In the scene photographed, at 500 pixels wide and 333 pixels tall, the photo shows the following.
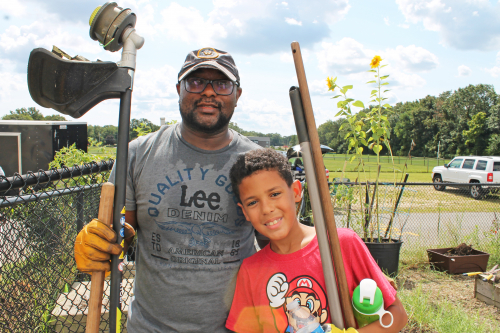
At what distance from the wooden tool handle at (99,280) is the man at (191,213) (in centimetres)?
25

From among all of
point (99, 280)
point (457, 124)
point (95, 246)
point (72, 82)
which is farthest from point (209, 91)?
point (457, 124)

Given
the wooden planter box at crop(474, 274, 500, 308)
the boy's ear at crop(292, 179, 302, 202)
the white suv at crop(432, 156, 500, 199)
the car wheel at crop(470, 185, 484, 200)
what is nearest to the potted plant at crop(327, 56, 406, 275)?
the wooden planter box at crop(474, 274, 500, 308)

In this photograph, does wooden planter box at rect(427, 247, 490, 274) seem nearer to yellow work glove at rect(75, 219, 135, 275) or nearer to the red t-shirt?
the red t-shirt

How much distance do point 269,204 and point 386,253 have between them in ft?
10.5

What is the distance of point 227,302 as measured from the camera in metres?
1.68

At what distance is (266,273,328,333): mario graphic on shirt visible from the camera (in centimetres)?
153

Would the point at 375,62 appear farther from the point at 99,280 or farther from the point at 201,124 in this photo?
the point at 99,280

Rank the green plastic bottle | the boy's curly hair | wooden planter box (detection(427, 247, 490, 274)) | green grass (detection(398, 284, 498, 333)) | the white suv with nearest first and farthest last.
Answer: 1. the green plastic bottle
2. the boy's curly hair
3. green grass (detection(398, 284, 498, 333))
4. wooden planter box (detection(427, 247, 490, 274))
5. the white suv

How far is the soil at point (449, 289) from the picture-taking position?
354 centimetres

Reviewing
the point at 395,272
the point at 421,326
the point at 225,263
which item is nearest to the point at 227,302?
the point at 225,263

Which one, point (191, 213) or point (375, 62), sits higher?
point (375, 62)

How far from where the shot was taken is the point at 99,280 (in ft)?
4.81

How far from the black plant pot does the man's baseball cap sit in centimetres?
321

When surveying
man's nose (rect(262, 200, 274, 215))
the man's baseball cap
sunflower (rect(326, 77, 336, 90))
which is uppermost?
sunflower (rect(326, 77, 336, 90))
